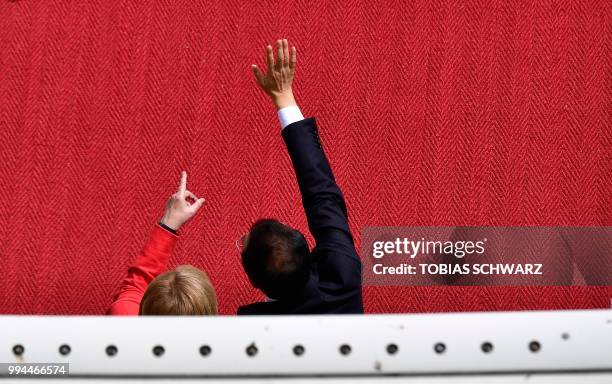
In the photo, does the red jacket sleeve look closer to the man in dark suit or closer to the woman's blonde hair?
the woman's blonde hair

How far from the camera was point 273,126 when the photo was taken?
149cm

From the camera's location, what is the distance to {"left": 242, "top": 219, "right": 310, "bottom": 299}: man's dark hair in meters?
0.82

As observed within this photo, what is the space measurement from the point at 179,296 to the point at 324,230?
210mm

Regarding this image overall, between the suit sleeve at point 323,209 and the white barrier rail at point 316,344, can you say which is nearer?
the white barrier rail at point 316,344

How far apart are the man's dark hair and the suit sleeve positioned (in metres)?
0.04

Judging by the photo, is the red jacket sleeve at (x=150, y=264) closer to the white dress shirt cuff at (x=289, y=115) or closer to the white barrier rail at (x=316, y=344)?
the white dress shirt cuff at (x=289, y=115)

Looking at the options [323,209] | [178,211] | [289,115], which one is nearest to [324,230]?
[323,209]

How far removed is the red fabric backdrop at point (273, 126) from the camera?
4.70 feet

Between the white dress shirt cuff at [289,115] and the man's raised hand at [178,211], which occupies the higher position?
the white dress shirt cuff at [289,115]

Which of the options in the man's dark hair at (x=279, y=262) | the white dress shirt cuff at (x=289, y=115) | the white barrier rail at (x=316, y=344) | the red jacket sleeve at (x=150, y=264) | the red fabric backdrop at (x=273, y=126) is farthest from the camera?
the red fabric backdrop at (x=273, y=126)

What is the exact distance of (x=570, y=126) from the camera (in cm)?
147

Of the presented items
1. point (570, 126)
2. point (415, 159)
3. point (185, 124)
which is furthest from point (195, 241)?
point (570, 126)

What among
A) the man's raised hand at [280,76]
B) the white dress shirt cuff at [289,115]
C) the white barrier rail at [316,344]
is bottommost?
the white barrier rail at [316,344]

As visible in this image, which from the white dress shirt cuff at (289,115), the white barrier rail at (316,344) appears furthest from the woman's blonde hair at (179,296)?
the white barrier rail at (316,344)
